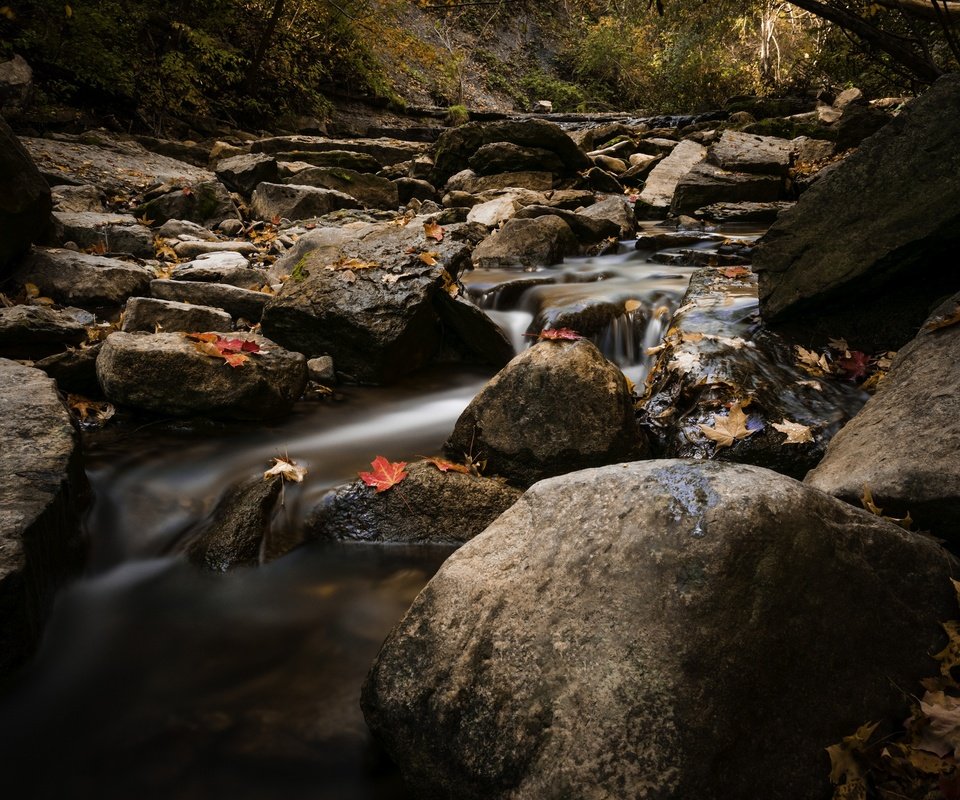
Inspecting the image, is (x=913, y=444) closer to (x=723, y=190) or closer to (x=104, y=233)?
(x=104, y=233)

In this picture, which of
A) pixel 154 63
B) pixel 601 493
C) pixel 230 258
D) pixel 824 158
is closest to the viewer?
pixel 601 493

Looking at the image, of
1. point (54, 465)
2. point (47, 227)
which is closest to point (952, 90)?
point (54, 465)

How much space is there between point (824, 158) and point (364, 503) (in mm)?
11376

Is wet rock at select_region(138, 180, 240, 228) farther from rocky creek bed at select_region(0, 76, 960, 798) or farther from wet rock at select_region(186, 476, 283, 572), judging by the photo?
wet rock at select_region(186, 476, 283, 572)

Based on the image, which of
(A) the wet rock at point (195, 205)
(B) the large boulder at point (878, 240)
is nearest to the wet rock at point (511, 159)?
(A) the wet rock at point (195, 205)

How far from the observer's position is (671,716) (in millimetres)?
1422

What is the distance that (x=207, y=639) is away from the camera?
2.45 meters

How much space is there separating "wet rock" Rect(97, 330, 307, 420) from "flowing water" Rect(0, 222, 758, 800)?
0.53 ft

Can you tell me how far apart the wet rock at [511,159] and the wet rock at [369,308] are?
24.5 feet

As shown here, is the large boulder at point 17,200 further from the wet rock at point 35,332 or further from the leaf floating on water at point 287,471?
the leaf floating on water at point 287,471

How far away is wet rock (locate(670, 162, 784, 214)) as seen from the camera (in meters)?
9.98

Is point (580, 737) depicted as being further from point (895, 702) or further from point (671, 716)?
point (895, 702)

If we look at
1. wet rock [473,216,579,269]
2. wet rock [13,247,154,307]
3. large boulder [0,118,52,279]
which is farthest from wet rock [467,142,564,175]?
large boulder [0,118,52,279]

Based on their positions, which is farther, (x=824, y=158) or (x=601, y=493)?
(x=824, y=158)
